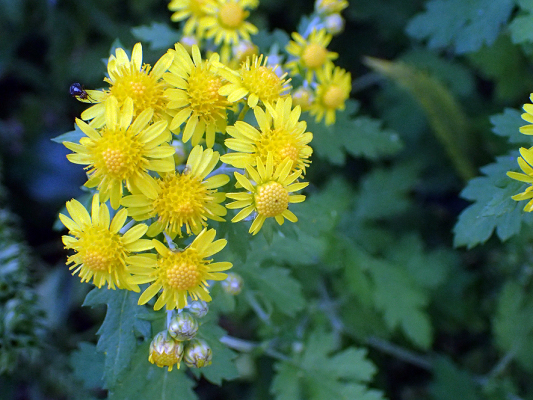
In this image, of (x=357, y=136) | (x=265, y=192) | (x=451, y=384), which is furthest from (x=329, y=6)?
(x=451, y=384)

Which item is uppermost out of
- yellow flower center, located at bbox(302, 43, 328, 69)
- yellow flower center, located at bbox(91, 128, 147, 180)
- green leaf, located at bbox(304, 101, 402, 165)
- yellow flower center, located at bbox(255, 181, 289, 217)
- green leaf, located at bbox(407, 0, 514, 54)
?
green leaf, located at bbox(407, 0, 514, 54)

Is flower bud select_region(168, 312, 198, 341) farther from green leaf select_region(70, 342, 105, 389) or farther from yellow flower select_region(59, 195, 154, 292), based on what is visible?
green leaf select_region(70, 342, 105, 389)

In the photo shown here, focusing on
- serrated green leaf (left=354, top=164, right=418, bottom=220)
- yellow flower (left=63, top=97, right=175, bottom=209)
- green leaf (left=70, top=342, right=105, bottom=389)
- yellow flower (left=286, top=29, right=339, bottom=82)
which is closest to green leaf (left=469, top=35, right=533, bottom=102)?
serrated green leaf (left=354, top=164, right=418, bottom=220)

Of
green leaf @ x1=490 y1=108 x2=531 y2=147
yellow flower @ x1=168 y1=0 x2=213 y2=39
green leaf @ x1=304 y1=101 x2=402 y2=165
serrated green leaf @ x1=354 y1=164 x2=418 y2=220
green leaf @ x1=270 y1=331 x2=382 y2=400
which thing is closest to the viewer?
green leaf @ x1=490 y1=108 x2=531 y2=147

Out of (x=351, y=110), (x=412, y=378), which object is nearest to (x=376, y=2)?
(x=351, y=110)

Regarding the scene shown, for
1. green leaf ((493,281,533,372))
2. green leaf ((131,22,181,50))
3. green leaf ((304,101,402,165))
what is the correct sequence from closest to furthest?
green leaf ((131,22,181,50)) → green leaf ((304,101,402,165)) → green leaf ((493,281,533,372))

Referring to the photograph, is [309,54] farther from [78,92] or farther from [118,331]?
[118,331]
